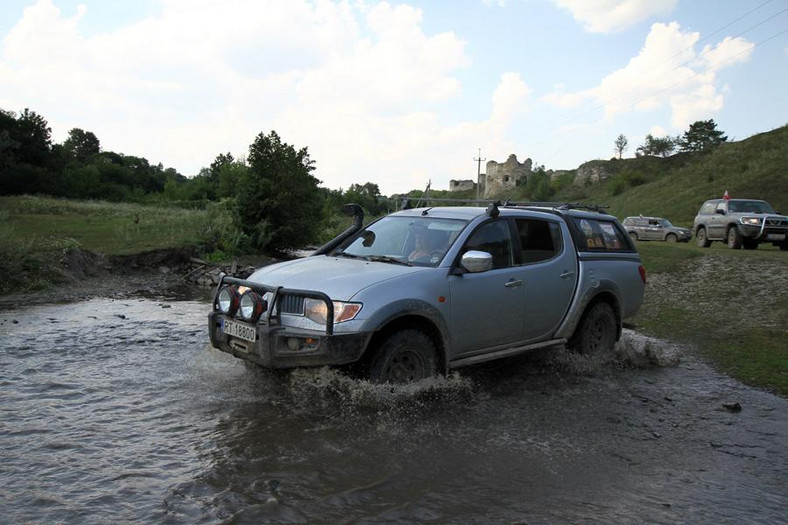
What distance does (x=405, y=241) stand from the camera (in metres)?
6.64

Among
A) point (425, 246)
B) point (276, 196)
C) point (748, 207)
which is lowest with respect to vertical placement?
point (425, 246)

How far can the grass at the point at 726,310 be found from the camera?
329 inches

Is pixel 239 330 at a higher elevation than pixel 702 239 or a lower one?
lower

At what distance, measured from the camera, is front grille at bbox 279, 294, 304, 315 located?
17.9ft

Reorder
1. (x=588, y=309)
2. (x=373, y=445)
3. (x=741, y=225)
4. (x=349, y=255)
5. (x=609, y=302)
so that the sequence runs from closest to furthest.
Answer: (x=373, y=445), (x=349, y=255), (x=588, y=309), (x=609, y=302), (x=741, y=225)

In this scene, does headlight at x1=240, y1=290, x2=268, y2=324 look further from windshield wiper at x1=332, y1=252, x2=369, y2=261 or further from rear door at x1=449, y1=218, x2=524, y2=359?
rear door at x1=449, y1=218, x2=524, y2=359

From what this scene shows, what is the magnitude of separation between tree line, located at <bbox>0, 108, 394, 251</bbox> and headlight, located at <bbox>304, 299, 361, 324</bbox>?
2799mm

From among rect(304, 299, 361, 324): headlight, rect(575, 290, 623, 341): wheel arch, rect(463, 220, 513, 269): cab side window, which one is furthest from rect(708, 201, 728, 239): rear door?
rect(304, 299, 361, 324): headlight

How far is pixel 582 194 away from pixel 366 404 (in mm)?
86359

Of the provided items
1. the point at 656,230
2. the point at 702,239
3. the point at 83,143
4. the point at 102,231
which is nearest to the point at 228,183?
the point at 102,231

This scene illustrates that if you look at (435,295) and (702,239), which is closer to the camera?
(435,295)

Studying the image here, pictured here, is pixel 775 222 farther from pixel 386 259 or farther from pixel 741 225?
pixel 386 259

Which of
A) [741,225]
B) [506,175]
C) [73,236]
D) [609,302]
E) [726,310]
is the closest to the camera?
[609,302]

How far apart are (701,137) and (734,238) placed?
84.8m
